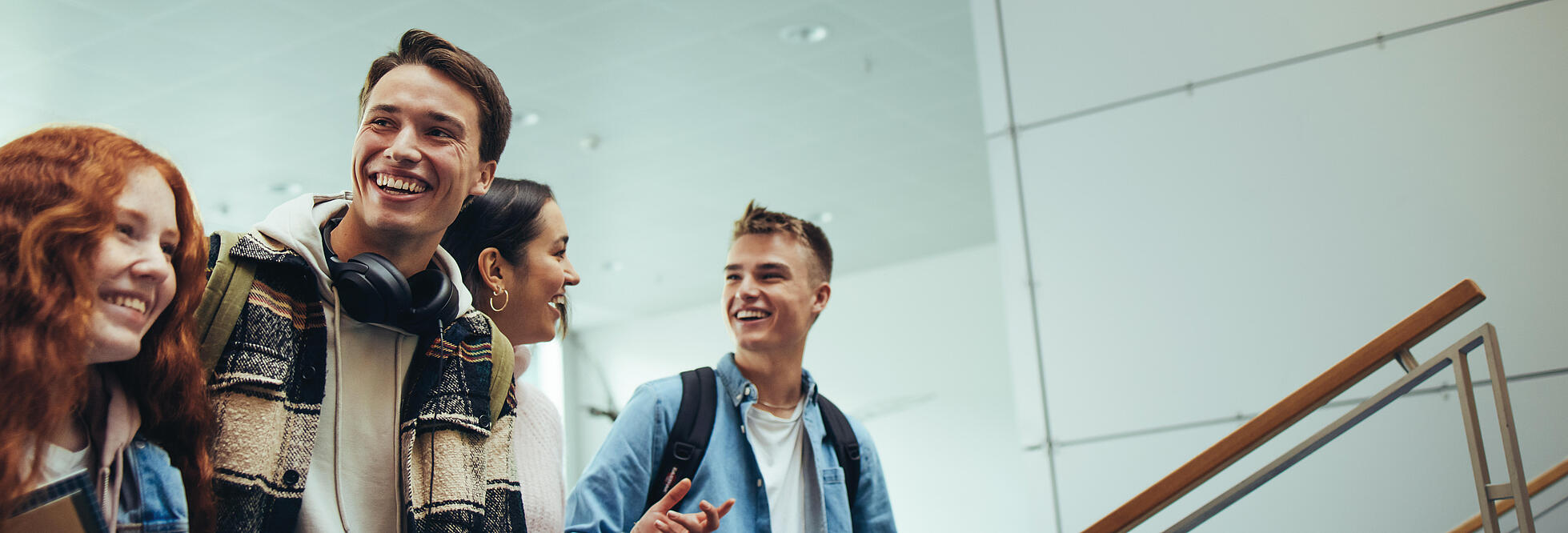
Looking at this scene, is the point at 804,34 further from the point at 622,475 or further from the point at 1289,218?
the point at 622,475

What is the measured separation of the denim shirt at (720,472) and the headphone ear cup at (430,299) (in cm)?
83

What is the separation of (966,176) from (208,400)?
8482 millimetres

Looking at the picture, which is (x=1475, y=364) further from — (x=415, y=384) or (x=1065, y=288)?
(x=415, y=384)

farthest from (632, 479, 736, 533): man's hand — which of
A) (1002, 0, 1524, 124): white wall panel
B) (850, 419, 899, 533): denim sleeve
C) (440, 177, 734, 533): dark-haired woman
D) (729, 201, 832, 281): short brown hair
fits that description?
(1002, 0, 1524, 124): white wall panel

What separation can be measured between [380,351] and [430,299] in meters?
0.10

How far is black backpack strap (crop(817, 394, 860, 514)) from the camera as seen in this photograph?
272 cm

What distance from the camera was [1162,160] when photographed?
11.4ft

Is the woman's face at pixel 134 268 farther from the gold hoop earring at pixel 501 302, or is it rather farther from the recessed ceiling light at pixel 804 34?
the recessed ceiling light at pixel 804 34

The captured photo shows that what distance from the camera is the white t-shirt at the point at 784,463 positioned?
2.58 metres

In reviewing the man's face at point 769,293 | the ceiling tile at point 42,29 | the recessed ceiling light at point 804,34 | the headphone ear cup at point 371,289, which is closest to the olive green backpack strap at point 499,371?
the headphone ear cup at point 371,289

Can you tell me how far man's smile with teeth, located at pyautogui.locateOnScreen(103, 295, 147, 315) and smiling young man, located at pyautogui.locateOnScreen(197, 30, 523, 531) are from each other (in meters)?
0.15

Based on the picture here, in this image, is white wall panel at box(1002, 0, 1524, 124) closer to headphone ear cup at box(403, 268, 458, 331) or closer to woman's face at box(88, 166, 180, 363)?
headphone ear cup at box(403, 268, 458, 331)

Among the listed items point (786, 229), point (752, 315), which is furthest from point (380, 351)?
point (786, 229)

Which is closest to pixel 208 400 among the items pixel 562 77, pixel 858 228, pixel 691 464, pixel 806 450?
pixel 691 464
